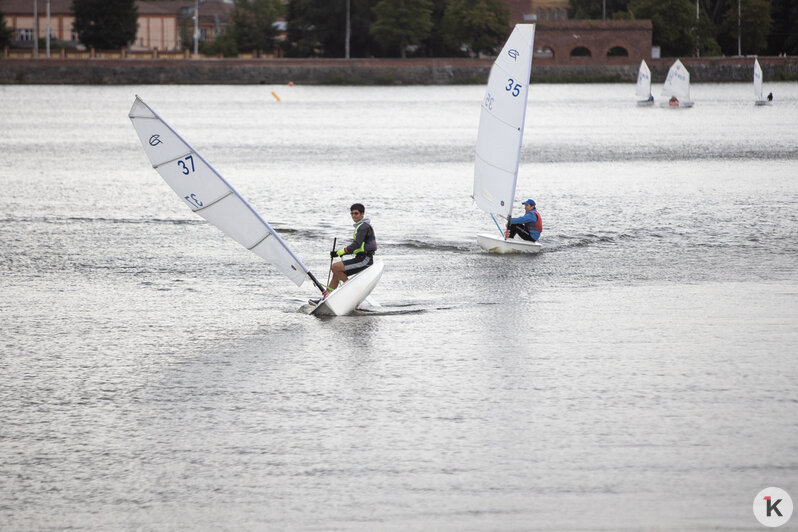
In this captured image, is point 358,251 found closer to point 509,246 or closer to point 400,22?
point 509,246

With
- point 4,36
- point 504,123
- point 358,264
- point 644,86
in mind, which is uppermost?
point 4,36

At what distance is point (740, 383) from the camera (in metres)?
13.7

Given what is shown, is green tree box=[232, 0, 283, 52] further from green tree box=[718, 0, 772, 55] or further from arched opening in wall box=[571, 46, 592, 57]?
green tree box=[718, 0, 772, 55]

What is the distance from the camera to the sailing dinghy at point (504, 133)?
78.9ft

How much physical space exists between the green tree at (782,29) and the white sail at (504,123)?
132m

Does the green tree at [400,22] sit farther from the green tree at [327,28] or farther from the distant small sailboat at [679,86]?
the distant small sailboat at [679,86]

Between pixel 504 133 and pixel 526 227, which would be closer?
pixel 526 227

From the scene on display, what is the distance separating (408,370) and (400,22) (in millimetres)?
122416

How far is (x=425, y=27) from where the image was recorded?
451 feet

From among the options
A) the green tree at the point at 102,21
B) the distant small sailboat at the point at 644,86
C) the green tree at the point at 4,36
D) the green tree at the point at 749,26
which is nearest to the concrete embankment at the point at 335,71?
the green tree at the point at 4,36

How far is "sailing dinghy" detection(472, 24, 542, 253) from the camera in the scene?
24.1 m

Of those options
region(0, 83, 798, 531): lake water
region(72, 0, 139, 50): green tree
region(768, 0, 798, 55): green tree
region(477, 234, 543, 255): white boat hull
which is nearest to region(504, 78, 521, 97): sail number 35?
region(477, 234, 543, 255): white boat hull

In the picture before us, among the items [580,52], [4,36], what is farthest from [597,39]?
[4,36]

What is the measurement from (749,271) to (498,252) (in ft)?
16.1
